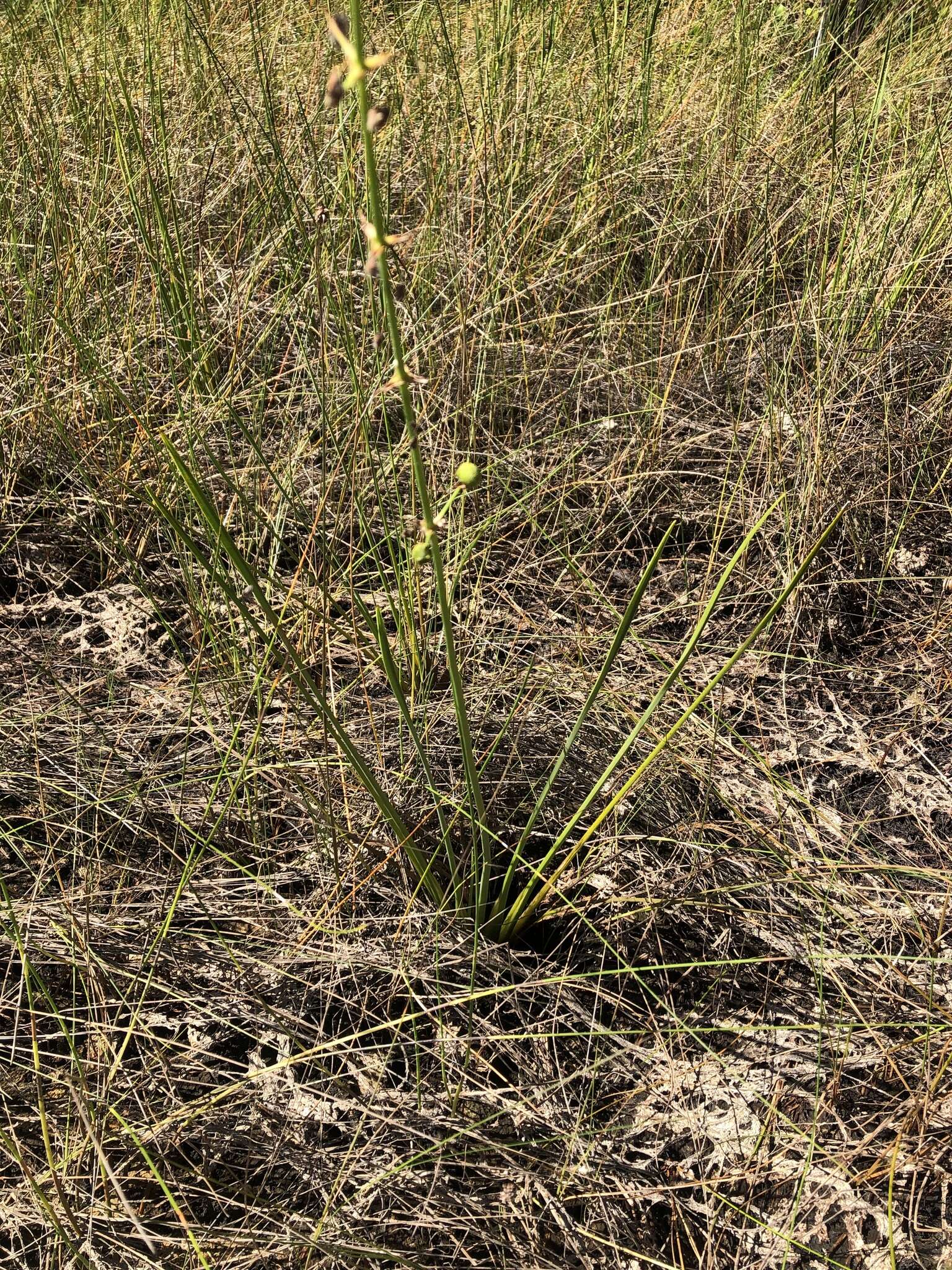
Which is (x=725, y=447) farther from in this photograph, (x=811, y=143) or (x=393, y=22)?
(x=393, y=22)

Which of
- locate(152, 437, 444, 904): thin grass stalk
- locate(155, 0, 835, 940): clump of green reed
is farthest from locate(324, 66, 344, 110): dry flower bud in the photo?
→ locate(152, 437, 444, 904): thin grass stalk

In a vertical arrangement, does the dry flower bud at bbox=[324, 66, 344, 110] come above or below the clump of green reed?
above

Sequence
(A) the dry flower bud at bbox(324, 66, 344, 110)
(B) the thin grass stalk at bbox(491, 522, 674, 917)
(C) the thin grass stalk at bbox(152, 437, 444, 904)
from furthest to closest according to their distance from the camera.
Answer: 1. (B) the thin grass stalk at bbox(491, 522, 674, 917)
2. (C) the thin grass stalk at bbox(152, 437, 444, 904)
3. (A) the dry flower bud at bbox(324, 66, 344, 110)

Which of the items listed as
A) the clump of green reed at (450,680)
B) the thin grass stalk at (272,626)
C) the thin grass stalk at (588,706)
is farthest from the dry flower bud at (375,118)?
the thin grass stalk at (588,706)

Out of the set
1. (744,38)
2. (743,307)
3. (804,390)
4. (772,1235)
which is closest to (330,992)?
(772,1235)

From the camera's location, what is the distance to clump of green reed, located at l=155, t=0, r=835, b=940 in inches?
A: 27.3

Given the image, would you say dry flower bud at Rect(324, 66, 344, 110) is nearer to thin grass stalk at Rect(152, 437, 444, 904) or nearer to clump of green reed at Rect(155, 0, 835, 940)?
clump of green reed at Rect(155, 0, 835, 940)

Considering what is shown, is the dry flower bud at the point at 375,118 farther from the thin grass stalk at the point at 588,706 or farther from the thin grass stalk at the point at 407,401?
the thin grass stalk at the point at 588,706

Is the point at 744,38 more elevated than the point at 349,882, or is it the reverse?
the point at 744,38

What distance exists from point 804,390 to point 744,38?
1.19m

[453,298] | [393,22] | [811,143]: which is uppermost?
[393,22]

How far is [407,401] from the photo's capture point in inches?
30.4

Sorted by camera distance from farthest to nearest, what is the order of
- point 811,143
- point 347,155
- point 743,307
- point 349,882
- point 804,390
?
1. point 811,143
2. point 743,307
3. point 804,390
4. point 347,155
5. point 349,882

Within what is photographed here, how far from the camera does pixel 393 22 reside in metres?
2.71
